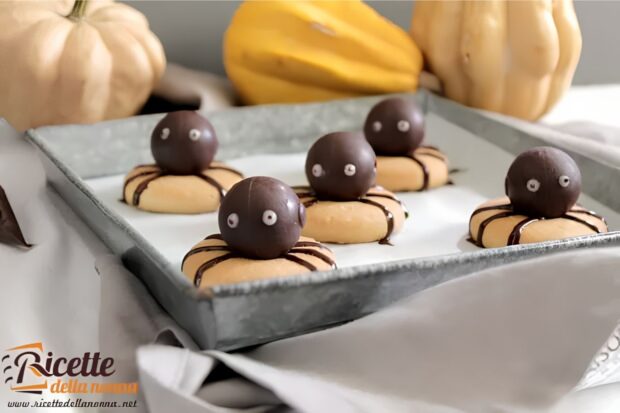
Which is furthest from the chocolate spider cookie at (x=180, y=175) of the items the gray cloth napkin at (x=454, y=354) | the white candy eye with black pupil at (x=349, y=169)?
the gray cloth napkin at (x=454, y=354)

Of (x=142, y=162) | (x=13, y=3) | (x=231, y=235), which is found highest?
(x=13, y=3)

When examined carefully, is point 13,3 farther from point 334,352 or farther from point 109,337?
point 334,352

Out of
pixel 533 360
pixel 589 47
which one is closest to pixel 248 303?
pixel 533 360

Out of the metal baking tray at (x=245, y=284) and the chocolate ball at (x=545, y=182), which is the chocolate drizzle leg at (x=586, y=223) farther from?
the metal baking tray at (x=245, y=284)

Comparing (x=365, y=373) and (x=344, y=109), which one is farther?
A: (x=344, y=109)

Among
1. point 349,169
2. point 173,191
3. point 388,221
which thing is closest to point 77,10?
point 173,191
